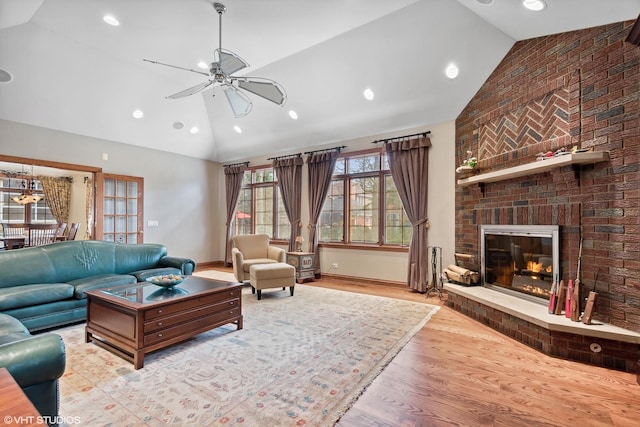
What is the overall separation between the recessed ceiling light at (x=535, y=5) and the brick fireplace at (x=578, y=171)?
Result: 53 centimetres

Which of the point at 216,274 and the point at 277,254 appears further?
the point at 216,274

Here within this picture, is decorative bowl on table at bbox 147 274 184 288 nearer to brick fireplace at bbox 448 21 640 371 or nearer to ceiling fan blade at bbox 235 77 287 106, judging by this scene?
ceiling fan blade at bbox 235 77 287 106

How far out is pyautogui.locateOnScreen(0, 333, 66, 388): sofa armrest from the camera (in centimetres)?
141

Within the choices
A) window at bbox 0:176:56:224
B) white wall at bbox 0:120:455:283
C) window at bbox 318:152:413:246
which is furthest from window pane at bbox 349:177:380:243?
window at bbox 0:176:56:224

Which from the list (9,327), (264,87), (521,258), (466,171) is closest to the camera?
(9,327)

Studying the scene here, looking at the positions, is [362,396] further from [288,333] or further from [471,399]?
[288,333]

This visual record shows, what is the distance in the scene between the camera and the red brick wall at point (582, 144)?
2.59 metres

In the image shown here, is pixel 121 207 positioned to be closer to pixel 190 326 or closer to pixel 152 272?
pixel 152 272

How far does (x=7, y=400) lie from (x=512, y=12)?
4368mm

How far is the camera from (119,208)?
6.21 m

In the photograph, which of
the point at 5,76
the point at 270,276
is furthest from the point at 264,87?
the point at 5,76

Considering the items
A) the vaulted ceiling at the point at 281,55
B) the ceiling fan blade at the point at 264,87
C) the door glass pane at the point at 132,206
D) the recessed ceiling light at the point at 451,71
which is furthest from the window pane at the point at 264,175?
the recessed ceiling light at the point at 451,71

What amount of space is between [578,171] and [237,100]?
3.76 meters

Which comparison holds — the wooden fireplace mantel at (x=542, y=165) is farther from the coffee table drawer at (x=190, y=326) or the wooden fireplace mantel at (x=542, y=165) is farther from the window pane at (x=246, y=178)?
the window pane at (x=246, y=178)
